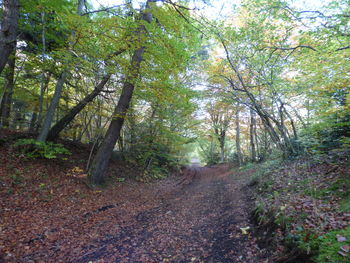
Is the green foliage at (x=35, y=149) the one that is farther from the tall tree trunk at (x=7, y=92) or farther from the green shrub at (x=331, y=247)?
the green shrub at (x=331, y=247)

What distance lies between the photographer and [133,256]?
3.18 m

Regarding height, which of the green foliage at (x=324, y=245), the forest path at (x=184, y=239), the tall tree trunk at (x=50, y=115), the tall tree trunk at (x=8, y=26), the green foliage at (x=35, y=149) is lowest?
the forest path at (x=184, y=239)

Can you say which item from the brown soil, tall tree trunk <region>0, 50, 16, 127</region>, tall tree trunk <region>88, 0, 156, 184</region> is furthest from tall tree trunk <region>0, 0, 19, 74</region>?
the brown soil

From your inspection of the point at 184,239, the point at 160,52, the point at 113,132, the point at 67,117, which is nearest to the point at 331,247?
the point at 184,239

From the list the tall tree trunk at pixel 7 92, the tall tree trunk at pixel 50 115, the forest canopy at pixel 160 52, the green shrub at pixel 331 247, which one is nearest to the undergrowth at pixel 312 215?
the green shrub at pixel 331 247

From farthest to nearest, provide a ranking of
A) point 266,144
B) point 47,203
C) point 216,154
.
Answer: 1. point 216,154
2. point 266,144
3. point 47,203

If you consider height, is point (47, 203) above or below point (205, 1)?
below

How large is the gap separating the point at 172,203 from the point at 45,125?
5873 mm

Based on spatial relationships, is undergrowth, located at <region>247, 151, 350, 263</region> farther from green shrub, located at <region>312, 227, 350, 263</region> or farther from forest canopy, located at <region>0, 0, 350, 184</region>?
forest canopy, located at <region>0, 0, 350, 184</region>

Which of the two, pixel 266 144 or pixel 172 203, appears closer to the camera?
pixel 172 203

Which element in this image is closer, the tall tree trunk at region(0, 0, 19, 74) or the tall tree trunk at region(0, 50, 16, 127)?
the tall tree trunk at region(0, 0, 19, 74)

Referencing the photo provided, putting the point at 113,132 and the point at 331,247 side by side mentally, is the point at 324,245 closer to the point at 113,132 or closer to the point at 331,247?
the point at 331,247

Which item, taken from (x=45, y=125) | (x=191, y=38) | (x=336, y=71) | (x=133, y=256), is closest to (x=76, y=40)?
(x=45, y=125)

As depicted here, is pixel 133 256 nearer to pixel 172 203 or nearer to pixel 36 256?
pixel 36 256
